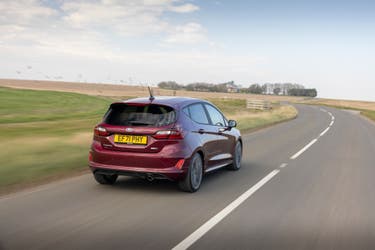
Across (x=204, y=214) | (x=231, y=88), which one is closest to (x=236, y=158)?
(x=204, y=214)

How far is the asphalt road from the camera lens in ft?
16.7

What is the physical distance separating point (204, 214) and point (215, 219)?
0.29 meters

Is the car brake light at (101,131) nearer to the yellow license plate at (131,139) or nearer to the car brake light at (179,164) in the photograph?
the yellow license plate at (131,139)

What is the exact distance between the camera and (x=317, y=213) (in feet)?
21.5

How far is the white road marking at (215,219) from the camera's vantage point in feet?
16.3

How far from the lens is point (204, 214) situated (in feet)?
20.7

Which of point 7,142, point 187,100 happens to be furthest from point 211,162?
point 7,142

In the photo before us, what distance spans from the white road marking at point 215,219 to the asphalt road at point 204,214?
0.01 m

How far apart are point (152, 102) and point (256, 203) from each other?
7.39 feet

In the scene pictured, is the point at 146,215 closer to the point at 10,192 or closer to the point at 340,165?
Result: the point at 10,192

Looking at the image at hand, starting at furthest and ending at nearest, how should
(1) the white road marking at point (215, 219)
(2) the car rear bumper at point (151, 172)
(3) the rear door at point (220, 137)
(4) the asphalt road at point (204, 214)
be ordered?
1. (3) the rear door at point (220, 137)
2. (2) the car rear bumper at point (151, 172)
3. (4) the asphalt road at point (204, 214)
4. (1) the white road marking at point (215, 219)

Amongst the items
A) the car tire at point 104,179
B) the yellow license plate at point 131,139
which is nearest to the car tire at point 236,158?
the car tire at point 104,179

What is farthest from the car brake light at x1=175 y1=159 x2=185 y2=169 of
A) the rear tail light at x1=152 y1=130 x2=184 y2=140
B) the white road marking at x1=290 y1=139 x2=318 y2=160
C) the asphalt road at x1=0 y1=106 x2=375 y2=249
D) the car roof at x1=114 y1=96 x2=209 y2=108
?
the white road marking at x1=290 y1=139 x2=318 y2=160

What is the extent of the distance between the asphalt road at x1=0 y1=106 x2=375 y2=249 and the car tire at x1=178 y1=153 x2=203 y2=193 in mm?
173
